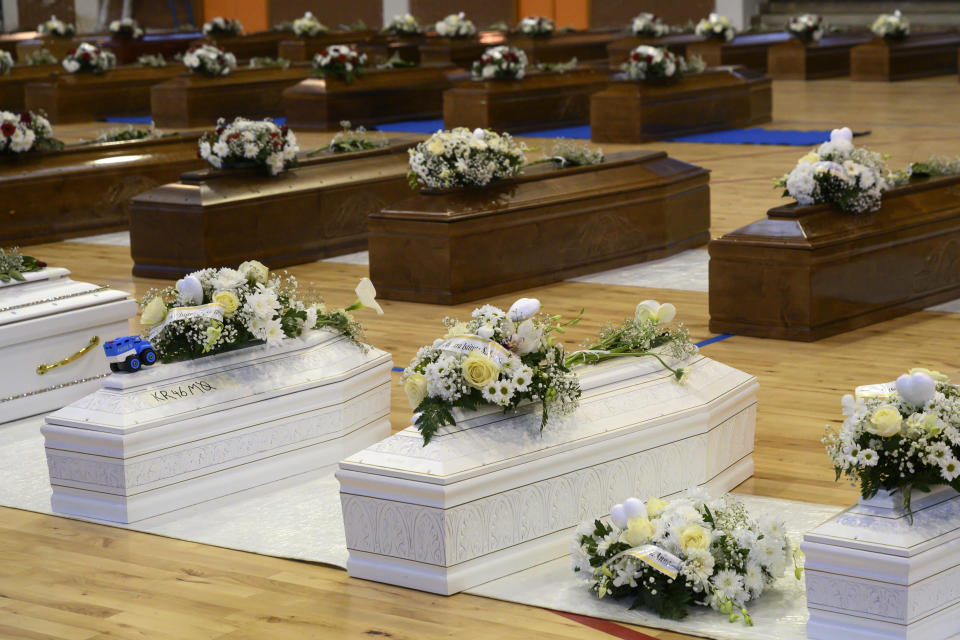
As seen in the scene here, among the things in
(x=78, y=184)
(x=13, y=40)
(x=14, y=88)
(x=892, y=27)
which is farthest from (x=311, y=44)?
(x=78, y=184)

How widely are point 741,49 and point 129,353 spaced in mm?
17919

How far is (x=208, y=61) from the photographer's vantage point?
17.8m

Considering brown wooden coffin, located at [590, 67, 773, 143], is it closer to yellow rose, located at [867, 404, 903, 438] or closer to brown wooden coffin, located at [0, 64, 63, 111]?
brown wooden coffin, located at [0, 64, 63, 111]

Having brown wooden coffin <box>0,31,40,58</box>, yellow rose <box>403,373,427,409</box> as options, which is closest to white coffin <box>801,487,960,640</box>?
yellow rose <box>403,373,427,409</box>

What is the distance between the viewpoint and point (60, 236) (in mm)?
10961

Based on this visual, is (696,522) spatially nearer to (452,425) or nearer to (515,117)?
(452,425)

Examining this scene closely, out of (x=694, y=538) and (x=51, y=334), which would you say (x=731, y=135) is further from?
(x=694, y=538)

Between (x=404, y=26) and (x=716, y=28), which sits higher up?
(x=404, y=26)

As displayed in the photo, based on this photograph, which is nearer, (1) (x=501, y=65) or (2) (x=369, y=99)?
(1) (x=501, y=65)

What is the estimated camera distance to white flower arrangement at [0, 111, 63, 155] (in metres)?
10.7

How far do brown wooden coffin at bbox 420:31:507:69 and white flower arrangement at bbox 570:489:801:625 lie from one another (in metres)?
18.0

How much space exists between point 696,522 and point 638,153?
614 cm

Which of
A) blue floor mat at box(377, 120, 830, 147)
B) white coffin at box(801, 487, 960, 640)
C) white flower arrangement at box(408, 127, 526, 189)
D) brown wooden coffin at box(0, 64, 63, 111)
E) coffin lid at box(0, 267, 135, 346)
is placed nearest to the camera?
white coffin at box(801, 487, 960, 640)

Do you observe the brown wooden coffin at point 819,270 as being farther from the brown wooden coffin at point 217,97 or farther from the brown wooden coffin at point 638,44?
the brown wooden coffin at point 638,44
